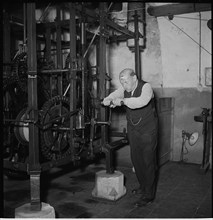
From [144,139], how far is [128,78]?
2.79ft

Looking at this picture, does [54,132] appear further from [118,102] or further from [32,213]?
[32,213]

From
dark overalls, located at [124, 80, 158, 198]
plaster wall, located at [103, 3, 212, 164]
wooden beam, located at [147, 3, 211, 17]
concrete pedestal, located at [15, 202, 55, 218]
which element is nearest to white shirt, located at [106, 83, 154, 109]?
dark overalls, located at [124, 80, 158, 198]

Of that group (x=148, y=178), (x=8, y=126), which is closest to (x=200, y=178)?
(x=148, y=178)

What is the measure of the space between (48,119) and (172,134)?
351 centimetres

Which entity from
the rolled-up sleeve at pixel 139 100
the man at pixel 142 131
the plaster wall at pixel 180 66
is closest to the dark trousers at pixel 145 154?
the man at pixel 142 131

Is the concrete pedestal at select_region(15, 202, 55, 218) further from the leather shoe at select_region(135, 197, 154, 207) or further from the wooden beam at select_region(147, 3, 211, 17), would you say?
the wooden beam at select_region(147, 3, 211, 17)

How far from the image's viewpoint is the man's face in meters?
3.71

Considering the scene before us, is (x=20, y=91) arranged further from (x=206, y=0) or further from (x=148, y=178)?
(x=206, y=0)

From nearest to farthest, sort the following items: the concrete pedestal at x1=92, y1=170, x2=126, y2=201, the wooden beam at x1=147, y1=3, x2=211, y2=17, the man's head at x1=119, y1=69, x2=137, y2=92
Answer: the man's head at x1=119, y1=69, x2=137, y2=92 → the concrete pedestal at x1=92, y1=170, x2=126, y2=201 → the wooden beam at x1=147, y1=3, x2=211, y2=17

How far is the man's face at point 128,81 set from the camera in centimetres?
371

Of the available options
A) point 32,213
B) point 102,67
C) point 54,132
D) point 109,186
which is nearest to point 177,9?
point 102,67

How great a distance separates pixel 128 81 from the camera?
12.2 feet

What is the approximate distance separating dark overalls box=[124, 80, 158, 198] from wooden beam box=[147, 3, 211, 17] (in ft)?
8.98

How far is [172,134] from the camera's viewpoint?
20.7ft
